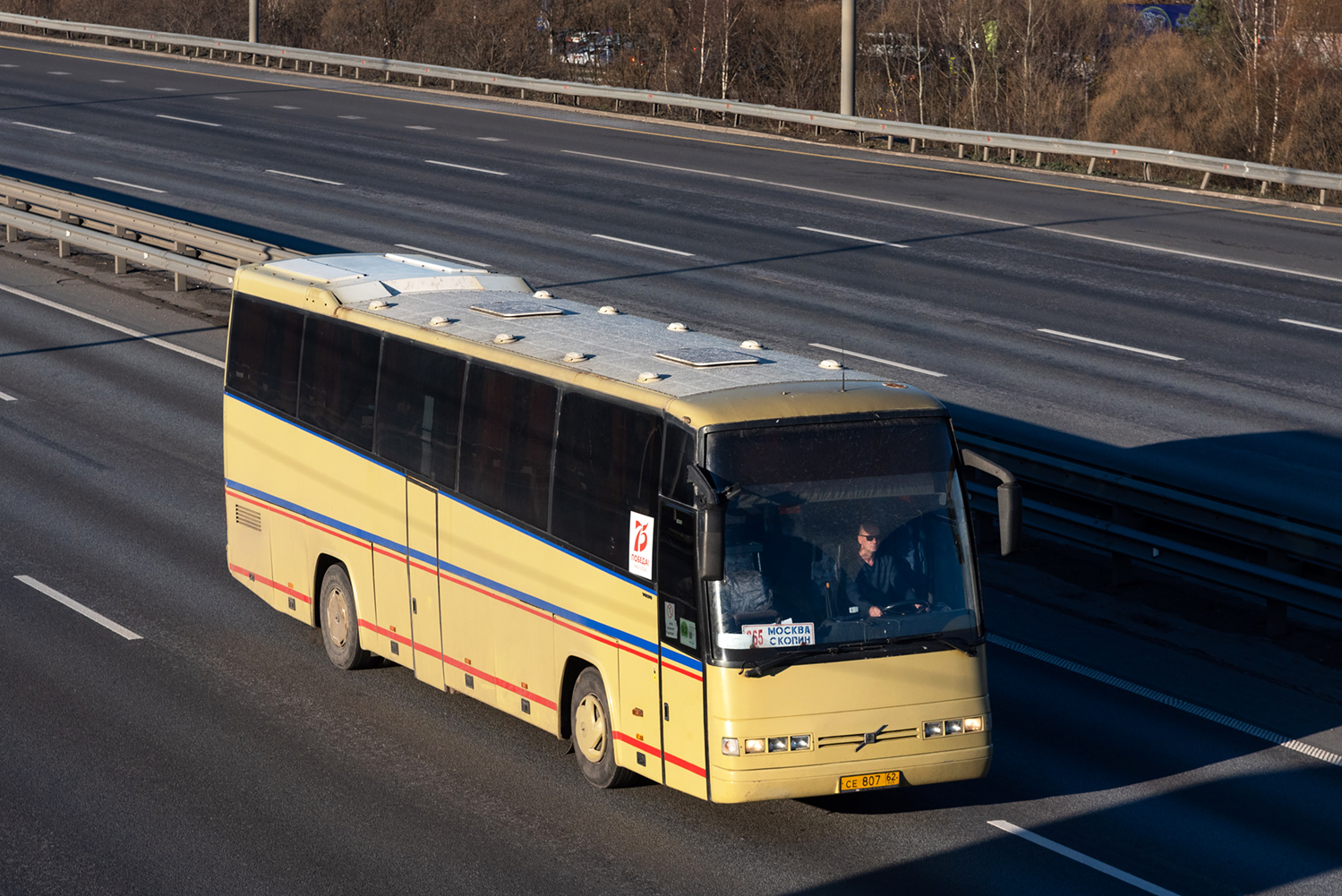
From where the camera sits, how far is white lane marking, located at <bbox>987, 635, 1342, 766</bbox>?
1073 cm

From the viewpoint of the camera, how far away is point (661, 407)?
29.9ft

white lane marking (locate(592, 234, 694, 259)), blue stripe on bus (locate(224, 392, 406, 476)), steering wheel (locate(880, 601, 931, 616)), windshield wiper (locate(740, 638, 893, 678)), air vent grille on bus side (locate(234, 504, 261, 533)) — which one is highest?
white lane marking (locate(592, 234, 694, 259))

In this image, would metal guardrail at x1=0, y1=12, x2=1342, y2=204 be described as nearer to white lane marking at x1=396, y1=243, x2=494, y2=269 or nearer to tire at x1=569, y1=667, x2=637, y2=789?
white lane marking at x1=396, y1=243, x2=494, y2=269

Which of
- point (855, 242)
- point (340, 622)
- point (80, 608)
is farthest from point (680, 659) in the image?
point (855, 242)

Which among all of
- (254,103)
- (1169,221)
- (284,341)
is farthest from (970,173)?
(284,341)

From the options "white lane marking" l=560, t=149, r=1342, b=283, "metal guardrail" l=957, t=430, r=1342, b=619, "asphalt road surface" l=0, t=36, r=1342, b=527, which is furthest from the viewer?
"white lane marking" l=560, t=149, r=1342, b=283

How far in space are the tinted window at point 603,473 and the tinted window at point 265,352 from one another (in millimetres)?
3832

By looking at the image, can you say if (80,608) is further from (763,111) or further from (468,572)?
(763,111)

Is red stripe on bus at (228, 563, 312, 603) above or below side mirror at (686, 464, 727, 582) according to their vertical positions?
below

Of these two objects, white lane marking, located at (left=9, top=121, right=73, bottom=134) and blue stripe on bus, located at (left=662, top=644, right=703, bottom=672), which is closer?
blue stripe on bus, located at (left=662, top=644, right=703, bottom=672)

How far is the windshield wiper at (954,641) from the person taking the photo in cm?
883

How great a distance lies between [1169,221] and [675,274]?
10.3 metres

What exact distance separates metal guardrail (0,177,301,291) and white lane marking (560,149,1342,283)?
476 inches

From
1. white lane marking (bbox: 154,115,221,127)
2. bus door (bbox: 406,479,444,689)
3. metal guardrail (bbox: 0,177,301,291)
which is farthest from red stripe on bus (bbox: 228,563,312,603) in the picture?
white lane marking (bbox: 154,115,221,127)
